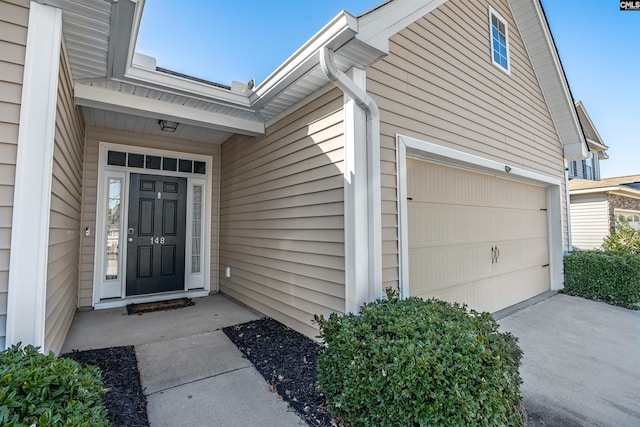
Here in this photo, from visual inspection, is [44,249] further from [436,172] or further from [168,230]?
[436,172]

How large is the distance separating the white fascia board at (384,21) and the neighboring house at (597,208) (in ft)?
33.6

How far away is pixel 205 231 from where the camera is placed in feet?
17.3

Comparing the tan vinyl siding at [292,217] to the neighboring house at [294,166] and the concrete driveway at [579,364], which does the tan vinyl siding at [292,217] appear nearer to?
the neighboring house at [294,166]

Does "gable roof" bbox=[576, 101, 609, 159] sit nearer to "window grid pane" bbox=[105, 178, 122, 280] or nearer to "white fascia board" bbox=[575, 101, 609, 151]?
"white fascia board" bbox=[575, 101, 609, 151]

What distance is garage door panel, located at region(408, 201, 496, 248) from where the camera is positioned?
3447 millimetres

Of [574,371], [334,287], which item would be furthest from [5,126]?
[574,371]

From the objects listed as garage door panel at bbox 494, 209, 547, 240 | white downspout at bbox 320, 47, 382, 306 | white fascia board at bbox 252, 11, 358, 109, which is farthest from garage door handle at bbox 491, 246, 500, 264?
white fascia board at bbox 252, 11, 358, 109

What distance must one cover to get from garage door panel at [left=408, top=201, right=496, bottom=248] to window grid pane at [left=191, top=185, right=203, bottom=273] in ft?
11.9

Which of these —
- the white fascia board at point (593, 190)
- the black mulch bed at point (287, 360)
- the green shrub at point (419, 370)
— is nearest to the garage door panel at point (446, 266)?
the green shrub at point (419, 370)

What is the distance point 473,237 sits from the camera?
4.19 meters

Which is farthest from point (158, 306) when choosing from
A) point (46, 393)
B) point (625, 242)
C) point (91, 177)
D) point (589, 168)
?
point (589, 168)

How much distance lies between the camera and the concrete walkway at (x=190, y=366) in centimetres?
199

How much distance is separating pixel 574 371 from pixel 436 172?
2.37 m

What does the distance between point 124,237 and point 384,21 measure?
450 cm
